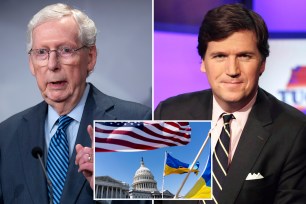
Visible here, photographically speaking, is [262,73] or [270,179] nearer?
[270,179]

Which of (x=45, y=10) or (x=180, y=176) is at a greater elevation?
(x=45, y=10)

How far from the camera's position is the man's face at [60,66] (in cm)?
387

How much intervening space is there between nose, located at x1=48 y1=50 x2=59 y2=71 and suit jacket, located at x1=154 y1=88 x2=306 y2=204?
1.12 m

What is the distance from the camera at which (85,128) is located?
394cm

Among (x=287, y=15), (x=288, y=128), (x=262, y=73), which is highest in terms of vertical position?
(x=287, y=15)

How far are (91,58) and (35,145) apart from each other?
0.61 metres

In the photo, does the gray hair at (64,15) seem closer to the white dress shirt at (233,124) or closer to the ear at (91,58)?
the ear at (91,58)

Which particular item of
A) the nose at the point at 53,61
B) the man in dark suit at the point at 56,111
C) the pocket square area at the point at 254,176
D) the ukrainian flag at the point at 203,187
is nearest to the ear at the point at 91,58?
the man in dark suit at the point at 56,111

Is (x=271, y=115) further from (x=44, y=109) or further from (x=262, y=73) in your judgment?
(x=44, y=109)

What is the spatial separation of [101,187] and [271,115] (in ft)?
3.43

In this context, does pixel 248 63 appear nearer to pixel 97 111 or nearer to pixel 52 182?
pixel 97 111

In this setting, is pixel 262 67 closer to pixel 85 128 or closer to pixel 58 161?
pixel 85 128

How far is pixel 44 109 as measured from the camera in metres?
4.01

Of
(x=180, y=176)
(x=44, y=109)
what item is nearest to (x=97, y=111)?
(x=44, y=109)
